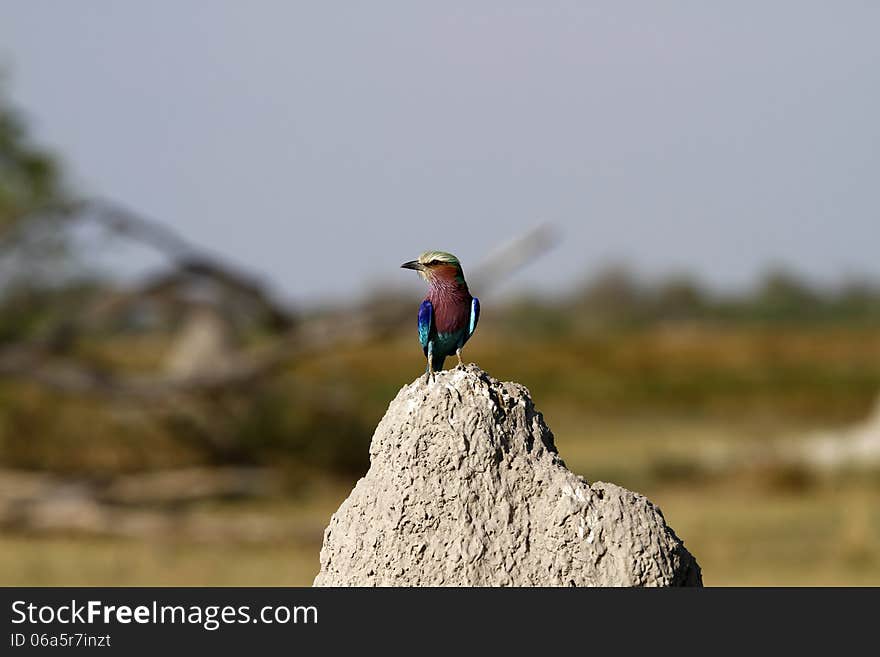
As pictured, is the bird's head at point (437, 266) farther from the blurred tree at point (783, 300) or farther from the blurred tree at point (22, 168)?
the blurred tree at point (783, 300)

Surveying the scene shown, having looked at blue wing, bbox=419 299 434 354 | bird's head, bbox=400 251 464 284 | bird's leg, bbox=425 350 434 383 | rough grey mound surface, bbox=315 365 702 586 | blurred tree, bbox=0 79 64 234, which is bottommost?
rough grey mound surface, bbox=315 365 702 586

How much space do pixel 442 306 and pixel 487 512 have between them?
62cm

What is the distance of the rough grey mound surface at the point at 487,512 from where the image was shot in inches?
144

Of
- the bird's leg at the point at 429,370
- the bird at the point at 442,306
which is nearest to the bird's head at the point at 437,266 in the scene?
the bird at the point at 442,306

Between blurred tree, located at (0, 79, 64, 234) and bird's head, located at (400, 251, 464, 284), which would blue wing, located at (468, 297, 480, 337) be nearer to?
bird's head, located at (400, 251, 464, 284)

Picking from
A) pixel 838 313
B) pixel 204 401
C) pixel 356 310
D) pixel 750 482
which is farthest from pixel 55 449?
pixel 838 313

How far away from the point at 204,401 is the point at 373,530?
16600 mm

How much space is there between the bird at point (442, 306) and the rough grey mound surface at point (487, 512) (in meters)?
0.11

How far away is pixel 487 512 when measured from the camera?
12.2 feet

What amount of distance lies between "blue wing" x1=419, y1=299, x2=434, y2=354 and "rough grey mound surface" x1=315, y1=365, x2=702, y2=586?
0.42 feet

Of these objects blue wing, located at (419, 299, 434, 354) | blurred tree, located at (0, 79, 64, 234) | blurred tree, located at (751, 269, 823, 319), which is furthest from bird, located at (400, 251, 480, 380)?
blurred tree, located at (751, 269, 823, 319)

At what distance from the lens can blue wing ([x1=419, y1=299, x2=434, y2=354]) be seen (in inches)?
147
